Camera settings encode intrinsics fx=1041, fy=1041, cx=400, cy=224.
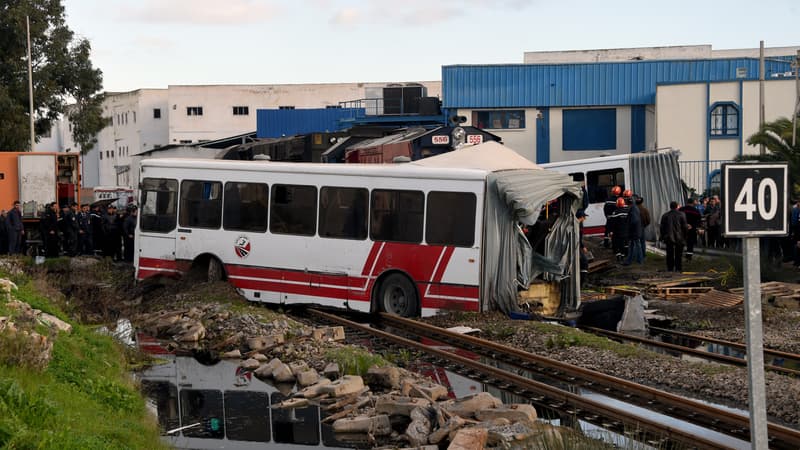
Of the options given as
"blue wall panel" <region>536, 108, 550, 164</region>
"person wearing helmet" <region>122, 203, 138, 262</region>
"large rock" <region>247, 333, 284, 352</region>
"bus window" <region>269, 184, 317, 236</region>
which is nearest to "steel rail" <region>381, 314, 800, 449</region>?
"large rock" <region>247, 333, 284, 352</region>

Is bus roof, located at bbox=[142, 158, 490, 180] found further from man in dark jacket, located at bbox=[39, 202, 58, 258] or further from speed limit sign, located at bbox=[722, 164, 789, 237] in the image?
speed limit sign, located at bbox=[722, 164, 789, 237]

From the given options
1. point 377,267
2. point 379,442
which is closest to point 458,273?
point 377,267

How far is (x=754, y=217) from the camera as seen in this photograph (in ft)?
20.4

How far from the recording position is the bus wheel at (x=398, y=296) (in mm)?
18203

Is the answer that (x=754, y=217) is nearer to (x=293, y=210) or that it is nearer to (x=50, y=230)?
(x=293, y=210)

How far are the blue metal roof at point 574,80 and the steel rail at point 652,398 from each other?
40.2 metres

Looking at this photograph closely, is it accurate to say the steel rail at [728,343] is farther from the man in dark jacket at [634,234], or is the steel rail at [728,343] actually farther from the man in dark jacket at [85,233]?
the man in dark jacket at [85,233]

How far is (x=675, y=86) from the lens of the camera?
164 feet

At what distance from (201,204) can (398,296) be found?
4566 mm

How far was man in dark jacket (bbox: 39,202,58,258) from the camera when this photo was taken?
30.4m

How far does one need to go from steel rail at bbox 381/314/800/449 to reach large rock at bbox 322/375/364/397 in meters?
2.72

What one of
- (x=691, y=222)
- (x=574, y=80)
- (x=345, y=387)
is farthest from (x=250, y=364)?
(x=574, y=80)

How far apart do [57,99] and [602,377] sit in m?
48.4

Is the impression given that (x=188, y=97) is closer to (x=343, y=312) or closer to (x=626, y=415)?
(x=343, y=312)
